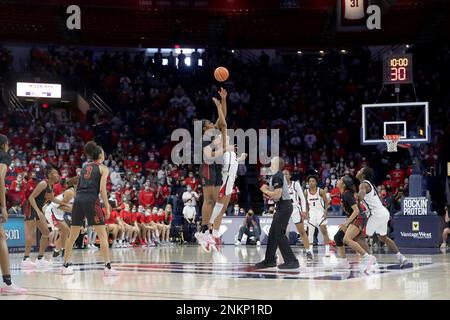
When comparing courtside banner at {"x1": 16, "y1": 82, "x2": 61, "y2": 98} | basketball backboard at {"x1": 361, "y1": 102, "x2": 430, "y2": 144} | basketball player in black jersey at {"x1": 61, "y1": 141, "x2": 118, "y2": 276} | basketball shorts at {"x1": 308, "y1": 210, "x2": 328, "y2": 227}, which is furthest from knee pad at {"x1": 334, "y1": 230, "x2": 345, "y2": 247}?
courtside banner at {"x1": 16, "y1": 82, "x2": 61, "y2": 98}

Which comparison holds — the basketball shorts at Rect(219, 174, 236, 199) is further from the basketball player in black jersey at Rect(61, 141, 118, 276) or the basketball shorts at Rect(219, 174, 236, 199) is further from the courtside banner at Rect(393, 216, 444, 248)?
the courtside banner at Rect(393, 216, 444, 248)

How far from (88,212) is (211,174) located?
6.89 feet

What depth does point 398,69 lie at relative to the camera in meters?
22.2

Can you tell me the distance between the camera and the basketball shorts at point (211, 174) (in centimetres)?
1196

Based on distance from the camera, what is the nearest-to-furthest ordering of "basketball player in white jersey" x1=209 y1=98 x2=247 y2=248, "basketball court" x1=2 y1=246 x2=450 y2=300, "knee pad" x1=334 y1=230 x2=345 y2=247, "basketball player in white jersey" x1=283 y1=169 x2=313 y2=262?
1. "basketball court" x1=2 y1=246 x2=450 y2=300
2. "basketball player in white jersey" x1=209 y1=98 x2=247 y2=248
3. "knee pad" x1=334 y1=230 x2=345 y2=247
4. "basketball player in white jersey" x1=283 y1=169 x2=313 y2=262

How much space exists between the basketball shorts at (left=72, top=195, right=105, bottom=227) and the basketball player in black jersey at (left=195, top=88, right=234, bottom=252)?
175cm

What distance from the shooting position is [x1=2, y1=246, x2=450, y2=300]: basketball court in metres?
8.90

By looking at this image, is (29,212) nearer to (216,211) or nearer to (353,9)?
(216,211)

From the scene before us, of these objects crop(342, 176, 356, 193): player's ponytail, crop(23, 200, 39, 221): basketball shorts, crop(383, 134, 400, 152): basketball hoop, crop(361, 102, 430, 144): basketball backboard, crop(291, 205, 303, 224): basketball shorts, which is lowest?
crop(291, 205, 303, 224): basketball shorts

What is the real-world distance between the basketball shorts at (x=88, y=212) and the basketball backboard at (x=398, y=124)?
38.0ft

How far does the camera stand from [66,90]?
3200cm

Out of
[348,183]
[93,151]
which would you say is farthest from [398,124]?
[93,151]

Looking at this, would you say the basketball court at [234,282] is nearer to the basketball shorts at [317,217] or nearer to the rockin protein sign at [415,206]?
the basketball shorts at [317,217]

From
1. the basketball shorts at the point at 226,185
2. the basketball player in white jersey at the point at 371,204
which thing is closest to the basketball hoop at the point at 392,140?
the basketball player in white jersey at the point at 371,204
